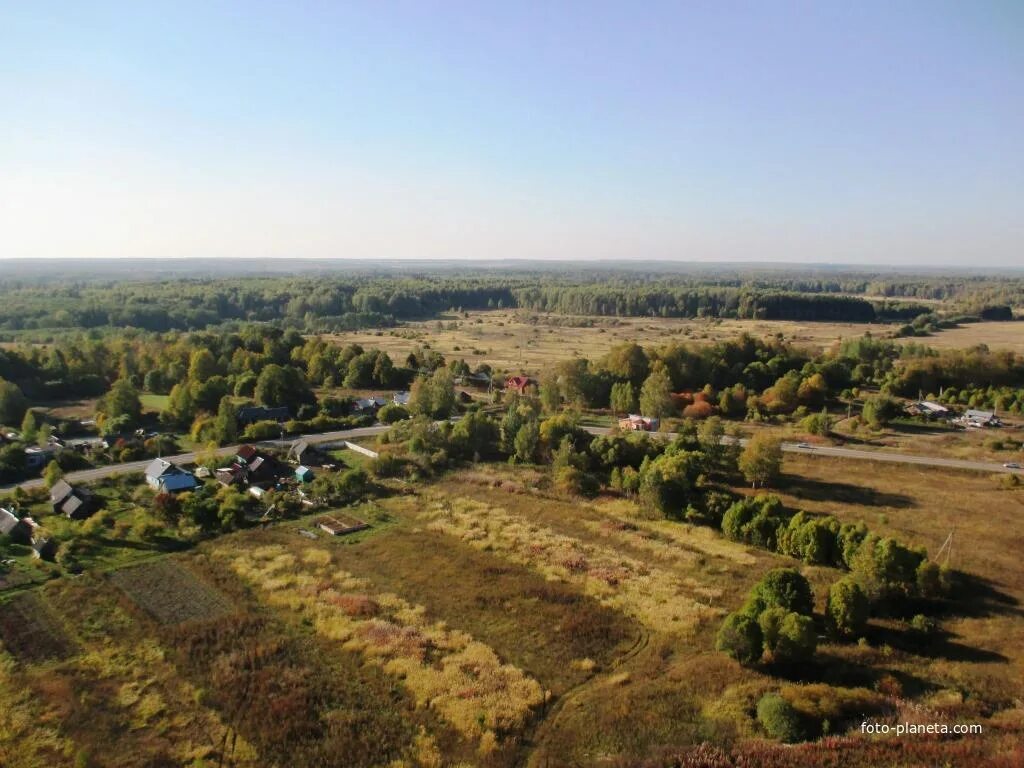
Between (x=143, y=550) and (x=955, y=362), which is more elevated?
(x=955, y=362)

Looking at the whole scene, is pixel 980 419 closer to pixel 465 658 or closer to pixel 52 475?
pixel 465 658

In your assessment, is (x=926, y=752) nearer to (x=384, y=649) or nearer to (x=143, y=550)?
(x=384, y=649)

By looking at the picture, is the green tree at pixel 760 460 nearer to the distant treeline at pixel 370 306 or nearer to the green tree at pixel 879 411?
the green tree at pixel 879 411

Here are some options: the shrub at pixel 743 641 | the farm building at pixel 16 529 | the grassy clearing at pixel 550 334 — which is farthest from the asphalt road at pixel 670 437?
the grassy clearing at pixel 550 334

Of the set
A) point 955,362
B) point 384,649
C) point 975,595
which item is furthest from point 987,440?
point 384,649

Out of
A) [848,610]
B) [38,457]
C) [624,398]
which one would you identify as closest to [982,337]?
[624,398]

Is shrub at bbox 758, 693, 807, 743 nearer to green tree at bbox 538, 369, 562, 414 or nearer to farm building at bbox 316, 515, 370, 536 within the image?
farm building at bbox 316, 515, 370, 536

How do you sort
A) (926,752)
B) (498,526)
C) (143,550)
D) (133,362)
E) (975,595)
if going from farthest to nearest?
(133,362) < (498,526) < (143,550) < (975,595) < (926,752)
